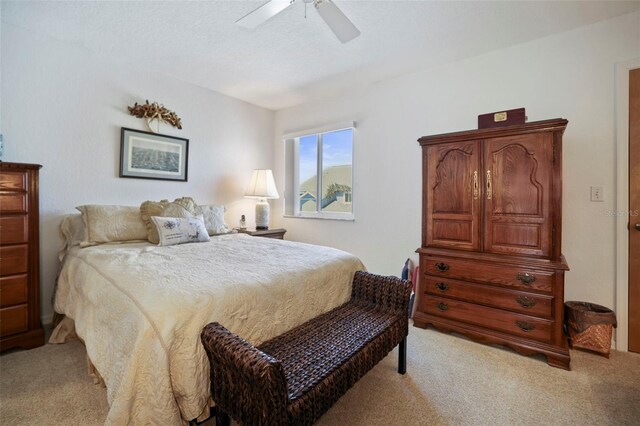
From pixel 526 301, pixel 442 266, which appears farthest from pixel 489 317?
pixel 442 266

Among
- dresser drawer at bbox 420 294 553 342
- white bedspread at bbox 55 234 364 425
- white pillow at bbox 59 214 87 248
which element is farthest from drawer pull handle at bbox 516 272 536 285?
white pillow at bbox 59 214 87 248

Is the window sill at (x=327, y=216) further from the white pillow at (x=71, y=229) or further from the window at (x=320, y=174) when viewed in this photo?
the white pillow at (x=71, y=229)

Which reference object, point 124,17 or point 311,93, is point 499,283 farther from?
point 124,17

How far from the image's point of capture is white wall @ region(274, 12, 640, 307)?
213 centimetres

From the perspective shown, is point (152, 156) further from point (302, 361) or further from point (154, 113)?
point (302, 361)

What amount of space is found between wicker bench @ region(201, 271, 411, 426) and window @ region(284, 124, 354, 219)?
6.31ft

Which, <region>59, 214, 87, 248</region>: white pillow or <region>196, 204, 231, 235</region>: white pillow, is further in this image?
<region>196, 204, 231, 235</region>: white pillow

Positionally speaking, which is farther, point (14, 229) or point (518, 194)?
point (518, 194)

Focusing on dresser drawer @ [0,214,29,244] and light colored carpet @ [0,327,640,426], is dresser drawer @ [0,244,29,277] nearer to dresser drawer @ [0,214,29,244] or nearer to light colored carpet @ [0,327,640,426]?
dresser drawer @ [0,214,29,244]

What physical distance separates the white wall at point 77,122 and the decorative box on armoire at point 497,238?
2650mm

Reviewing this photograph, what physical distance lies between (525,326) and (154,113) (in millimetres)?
3800

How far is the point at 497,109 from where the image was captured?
2549 millimetres

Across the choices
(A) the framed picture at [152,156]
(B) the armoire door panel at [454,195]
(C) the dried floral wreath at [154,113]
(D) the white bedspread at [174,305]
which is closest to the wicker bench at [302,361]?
(D) the white bedspread at [174,305]

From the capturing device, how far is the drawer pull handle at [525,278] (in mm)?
1988
